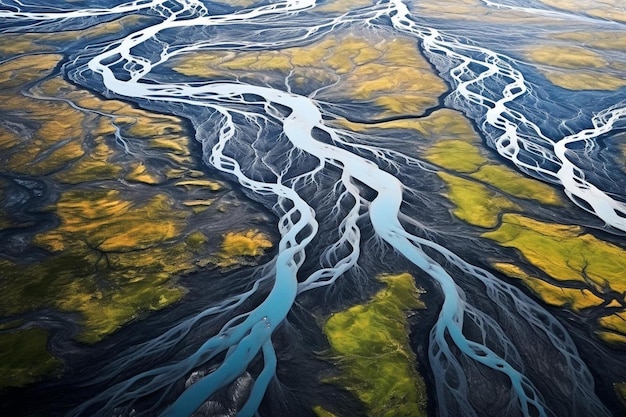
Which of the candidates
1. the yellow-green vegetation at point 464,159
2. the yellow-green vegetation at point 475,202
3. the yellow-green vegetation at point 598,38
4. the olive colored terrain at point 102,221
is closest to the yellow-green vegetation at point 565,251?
the yellow-green vegetation at point 475,202

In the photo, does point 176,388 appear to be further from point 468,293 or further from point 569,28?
point 569,28

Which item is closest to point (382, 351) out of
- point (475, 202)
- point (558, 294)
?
point (558, 294)

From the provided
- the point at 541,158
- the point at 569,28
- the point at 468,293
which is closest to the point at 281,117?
the point at 541,158

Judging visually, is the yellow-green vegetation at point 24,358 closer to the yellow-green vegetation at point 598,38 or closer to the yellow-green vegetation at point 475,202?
the yellow-green vegetation at point 475,202

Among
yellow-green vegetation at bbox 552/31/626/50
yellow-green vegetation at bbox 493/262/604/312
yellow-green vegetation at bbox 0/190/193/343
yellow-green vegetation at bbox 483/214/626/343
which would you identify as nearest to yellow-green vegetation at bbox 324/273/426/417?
yellow-green vegetation at bbox 493/262/604/312

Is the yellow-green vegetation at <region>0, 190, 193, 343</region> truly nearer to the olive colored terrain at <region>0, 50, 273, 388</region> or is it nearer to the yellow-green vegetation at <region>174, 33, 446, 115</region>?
the olive colored terrain at <region>0, 50, 273, 388</region>
